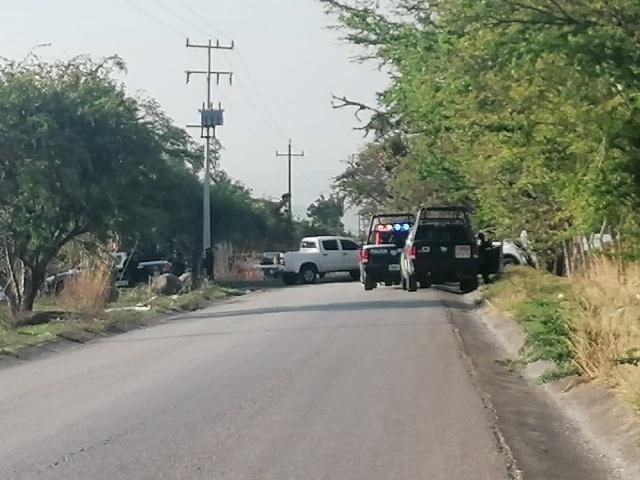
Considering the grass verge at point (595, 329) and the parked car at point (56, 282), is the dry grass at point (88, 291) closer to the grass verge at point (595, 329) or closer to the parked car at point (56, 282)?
the parked car at point (56, 282)

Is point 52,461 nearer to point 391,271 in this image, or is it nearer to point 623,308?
point 623,308

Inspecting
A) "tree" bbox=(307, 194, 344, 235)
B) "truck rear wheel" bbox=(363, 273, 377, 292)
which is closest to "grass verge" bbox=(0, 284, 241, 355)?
"truck rear wheel" bbox=(363, 273, 377, 292)

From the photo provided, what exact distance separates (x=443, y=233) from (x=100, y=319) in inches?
381

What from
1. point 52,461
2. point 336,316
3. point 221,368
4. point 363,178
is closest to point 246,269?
point 363,178

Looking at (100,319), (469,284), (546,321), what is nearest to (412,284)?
(469,284)

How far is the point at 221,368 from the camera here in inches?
686

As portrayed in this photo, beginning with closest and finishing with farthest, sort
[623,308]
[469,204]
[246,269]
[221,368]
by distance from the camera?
[623,308] < [221,368] < [469,204] < [246,269]

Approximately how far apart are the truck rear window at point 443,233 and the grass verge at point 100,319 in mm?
7051

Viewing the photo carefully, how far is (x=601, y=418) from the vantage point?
12523 mm

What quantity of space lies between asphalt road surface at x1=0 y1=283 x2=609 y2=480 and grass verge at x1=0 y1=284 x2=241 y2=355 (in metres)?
1.59

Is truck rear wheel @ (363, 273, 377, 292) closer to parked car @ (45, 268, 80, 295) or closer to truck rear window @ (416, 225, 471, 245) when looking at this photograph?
truck rear window @ (416, 225, 471, 245)

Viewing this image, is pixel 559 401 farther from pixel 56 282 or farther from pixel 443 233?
pixel 56 282

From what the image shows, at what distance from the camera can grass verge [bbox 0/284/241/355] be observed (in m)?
24.1

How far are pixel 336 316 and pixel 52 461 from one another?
17418 mm
